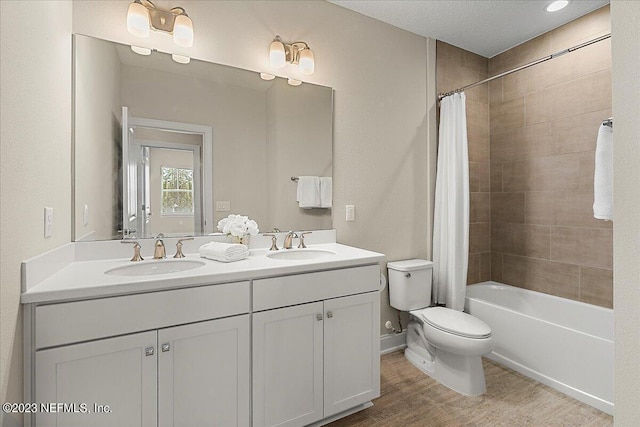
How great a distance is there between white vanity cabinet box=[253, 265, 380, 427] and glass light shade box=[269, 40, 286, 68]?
4.57 feet

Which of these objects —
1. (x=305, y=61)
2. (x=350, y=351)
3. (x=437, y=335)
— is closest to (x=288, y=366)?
(x=350, y=351)

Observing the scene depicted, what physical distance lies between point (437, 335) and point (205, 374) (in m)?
1.49

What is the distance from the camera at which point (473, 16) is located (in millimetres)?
2393

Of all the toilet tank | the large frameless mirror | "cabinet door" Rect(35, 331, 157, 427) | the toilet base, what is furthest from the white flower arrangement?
the toilet base

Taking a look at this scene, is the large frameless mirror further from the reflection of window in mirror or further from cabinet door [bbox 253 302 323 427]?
cabinet door [bbox 253 302 323 427]

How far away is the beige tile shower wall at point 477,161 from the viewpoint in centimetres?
297

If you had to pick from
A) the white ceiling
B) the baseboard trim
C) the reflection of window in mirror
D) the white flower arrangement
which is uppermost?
the white ceiling

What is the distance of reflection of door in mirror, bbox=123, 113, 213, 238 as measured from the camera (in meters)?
1.71

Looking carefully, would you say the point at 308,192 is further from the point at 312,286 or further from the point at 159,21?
the point at 159,21

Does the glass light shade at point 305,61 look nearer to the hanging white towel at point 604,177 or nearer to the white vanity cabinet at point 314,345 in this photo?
the white vanity cabinet at point 314,345

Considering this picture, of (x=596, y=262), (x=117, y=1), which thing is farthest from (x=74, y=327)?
(x=596, y=262)

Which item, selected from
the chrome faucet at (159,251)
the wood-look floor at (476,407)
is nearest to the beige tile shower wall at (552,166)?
the wood-look floor at (476,407)

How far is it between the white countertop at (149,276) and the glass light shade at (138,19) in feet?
4.01

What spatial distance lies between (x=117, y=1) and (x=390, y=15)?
6.00 ft
